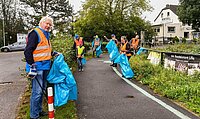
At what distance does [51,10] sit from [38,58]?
4698 centimetres

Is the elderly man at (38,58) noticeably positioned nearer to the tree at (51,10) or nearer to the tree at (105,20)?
the tree at (105,20)

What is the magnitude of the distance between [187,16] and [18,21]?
31.2 metres

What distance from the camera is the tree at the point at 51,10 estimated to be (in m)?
48.9

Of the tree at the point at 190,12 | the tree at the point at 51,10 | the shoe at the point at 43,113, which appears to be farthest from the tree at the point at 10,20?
the shoe at the point at 43,113

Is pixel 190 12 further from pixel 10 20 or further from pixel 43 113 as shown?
pixel 43 113

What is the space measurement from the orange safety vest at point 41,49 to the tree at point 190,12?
3526 cm

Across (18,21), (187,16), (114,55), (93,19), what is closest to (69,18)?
(18,21)

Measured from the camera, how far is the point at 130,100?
6.62 m

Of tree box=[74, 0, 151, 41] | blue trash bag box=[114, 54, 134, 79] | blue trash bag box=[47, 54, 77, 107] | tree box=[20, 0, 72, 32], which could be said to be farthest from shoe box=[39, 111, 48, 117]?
tree box=[20, 0, 72, 32]

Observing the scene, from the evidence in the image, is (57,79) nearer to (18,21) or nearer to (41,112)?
Answer: (41,112)

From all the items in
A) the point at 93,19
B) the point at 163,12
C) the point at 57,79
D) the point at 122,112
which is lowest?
the point at 122,112

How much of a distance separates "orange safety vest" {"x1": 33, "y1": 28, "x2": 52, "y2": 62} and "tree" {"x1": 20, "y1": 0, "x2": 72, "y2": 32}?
144 feet

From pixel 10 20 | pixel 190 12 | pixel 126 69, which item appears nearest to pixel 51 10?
pixel 10 20

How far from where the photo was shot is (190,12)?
1451 inches
